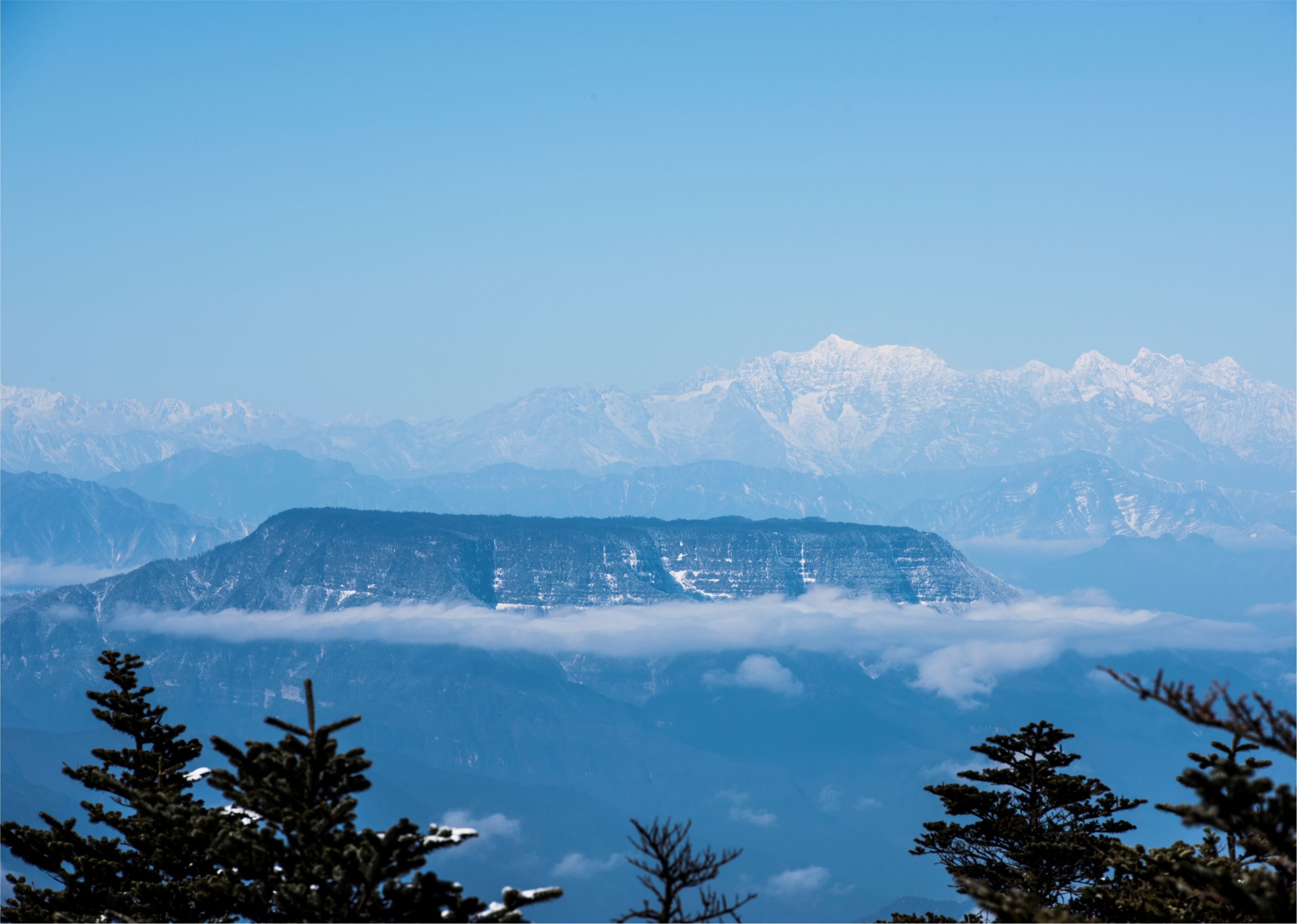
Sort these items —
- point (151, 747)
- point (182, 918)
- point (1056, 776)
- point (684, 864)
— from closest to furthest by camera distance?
point (684, 864)
point (182, 918)
point (151, 747)
point (1056, 776)

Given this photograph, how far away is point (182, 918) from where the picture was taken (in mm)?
35531

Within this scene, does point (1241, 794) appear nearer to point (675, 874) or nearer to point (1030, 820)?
point (675, 874)

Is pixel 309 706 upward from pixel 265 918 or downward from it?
upward

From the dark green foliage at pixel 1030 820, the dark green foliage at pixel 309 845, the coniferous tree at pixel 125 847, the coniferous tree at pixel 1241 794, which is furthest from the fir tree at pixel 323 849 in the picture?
the dark green foliage at pixel 1030 820

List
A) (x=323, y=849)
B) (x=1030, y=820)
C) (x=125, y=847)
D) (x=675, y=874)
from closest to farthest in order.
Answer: (x=323, y=849) < (x=675, y=874) < (x=125, y=847) < (x=1030, y=820)

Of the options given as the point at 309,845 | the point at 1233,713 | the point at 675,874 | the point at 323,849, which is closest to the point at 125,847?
the point at 309,845

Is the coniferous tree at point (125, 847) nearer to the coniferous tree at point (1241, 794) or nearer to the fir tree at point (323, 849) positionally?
the fir tree at point (323, 849)

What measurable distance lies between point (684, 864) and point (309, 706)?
8.13 meters

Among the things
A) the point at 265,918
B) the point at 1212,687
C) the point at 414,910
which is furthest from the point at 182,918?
the point at 1212,687

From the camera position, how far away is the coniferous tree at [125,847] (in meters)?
33.1

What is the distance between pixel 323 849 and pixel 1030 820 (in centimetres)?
3553

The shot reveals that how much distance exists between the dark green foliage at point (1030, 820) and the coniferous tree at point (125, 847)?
2779cm

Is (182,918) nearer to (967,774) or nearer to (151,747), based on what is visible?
(151,747)

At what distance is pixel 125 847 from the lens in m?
42.1
